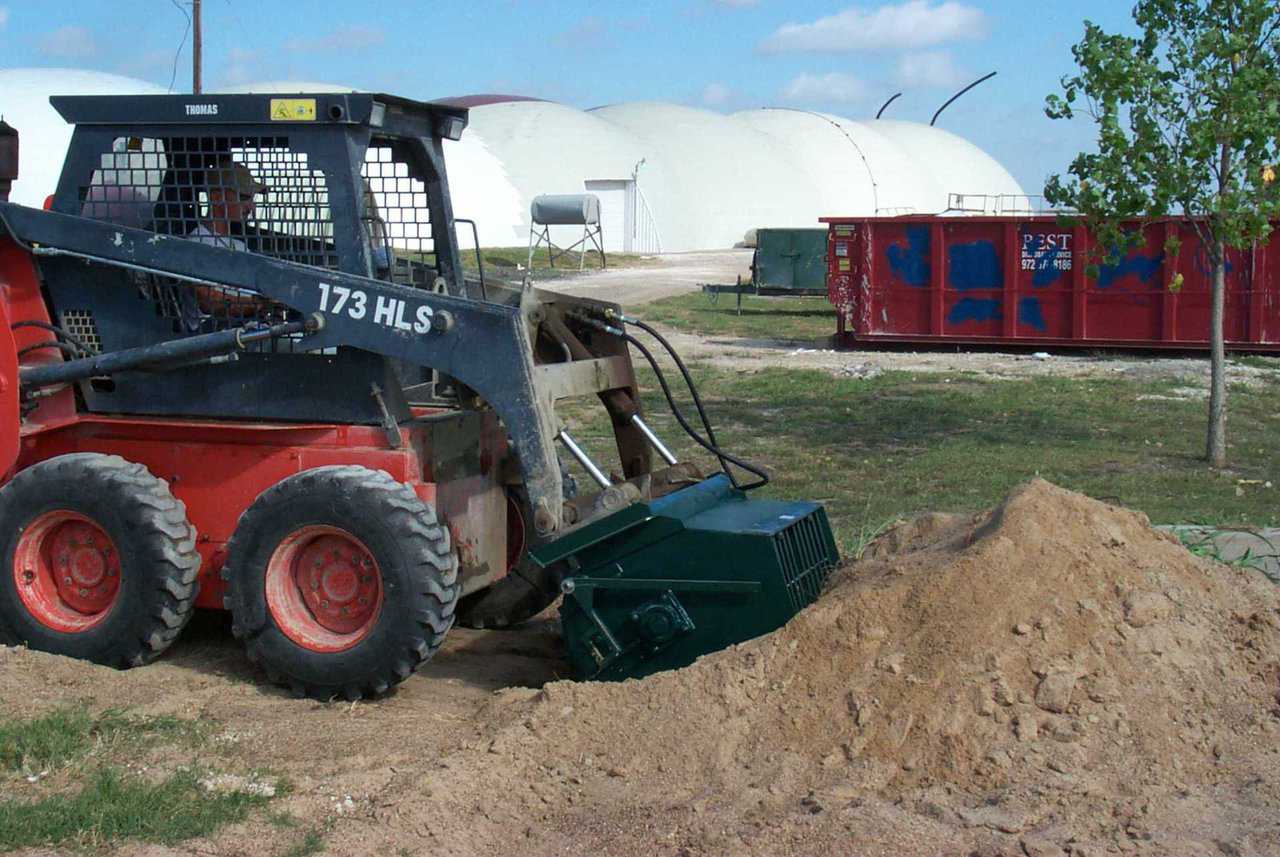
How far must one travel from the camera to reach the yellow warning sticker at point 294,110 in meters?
6.52

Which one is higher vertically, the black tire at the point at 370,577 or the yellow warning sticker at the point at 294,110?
the yellow warning sticker at the point at 294,110

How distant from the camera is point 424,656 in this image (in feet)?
20.0

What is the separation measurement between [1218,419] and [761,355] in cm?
1047

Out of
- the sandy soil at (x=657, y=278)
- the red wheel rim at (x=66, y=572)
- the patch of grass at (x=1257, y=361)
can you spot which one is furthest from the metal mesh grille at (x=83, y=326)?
the sandy soil at (x=657, y=278)

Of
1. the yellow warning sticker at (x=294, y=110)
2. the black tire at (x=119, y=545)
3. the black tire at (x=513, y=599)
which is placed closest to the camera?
the black tire at (x=119, y=545)

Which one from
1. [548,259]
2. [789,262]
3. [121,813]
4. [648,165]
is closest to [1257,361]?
[789,262]

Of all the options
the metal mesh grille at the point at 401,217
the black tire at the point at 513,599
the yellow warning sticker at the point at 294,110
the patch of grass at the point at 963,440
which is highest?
the yellow warning sticker at the point at 294,110

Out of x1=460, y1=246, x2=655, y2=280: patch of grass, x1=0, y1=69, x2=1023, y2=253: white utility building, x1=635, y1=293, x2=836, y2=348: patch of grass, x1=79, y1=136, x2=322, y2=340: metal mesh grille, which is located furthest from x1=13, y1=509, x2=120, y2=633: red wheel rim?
x1=0, y1=69, x2=1023, y2=253: white utility building

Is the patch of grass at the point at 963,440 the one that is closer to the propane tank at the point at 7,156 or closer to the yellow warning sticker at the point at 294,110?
the yellow warning sticker at the point at 294,110

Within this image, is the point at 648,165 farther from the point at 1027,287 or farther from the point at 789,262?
the point at 1027,287

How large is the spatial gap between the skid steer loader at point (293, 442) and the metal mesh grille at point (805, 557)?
0.02 m

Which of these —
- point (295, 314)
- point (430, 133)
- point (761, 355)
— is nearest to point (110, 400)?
point (295, 314)

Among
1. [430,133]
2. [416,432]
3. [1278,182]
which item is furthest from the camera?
[1278,182]

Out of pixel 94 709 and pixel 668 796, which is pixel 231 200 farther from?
pixel 668 796
